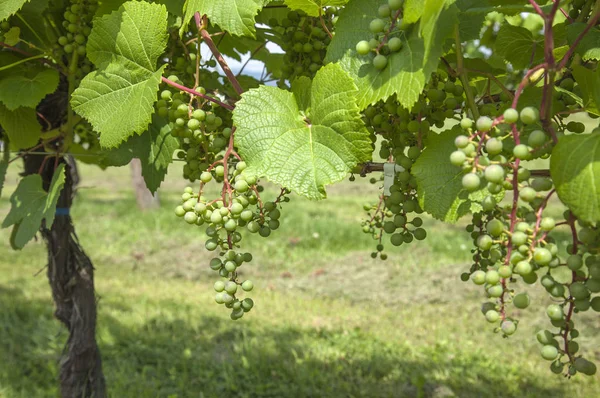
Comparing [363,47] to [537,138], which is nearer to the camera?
[537,138]

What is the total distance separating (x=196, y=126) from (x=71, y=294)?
1662 millimetres

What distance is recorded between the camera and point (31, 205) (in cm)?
182

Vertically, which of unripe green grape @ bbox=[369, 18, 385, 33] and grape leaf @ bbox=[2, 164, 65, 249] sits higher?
unripe green grape @ bbox=[369, 18, 385, 33]

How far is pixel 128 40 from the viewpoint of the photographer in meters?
1.28

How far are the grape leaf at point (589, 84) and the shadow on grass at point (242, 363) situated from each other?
299 cm

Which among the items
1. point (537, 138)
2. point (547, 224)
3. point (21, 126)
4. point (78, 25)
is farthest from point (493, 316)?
point (21, 126)

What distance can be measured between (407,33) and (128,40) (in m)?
0.66

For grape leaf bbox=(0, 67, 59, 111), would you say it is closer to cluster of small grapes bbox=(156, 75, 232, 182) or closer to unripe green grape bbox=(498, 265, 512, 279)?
cluster of small grapes bbox=(156, 75, 232, 182)

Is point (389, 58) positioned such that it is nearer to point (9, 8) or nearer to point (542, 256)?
point (542, 256)

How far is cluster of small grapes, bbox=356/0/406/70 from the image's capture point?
3.10 ft

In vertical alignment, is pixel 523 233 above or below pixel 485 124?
below

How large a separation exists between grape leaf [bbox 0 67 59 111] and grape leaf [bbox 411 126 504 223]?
1198 mm

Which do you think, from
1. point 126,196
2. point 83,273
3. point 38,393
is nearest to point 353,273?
point 38,393

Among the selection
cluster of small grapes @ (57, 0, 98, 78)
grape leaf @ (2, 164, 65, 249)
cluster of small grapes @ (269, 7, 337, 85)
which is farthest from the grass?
cluster of small grapes @ (269, 7, 337, 85)
